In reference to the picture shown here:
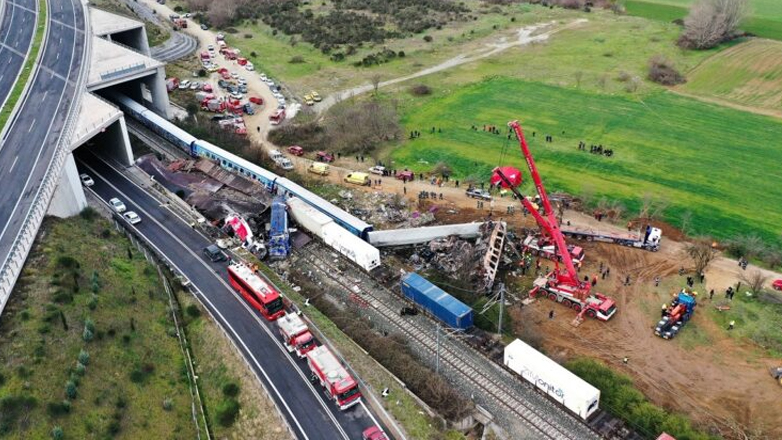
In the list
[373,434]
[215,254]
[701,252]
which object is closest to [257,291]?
[215,254]

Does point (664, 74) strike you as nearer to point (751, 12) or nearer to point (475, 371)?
point (751, 12)

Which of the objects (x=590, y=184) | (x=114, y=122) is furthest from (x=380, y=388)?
(x=114, y=122)

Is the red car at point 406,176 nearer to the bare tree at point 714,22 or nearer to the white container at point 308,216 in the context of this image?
Result: the white container at point 308,216

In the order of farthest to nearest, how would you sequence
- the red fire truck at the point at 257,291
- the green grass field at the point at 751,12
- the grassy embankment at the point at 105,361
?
the green grass field at the point at 751,12, the red fire truck at the point at 257,291, the grassy embankment at the point at 105,361

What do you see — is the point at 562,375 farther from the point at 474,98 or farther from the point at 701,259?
the point at 474,98

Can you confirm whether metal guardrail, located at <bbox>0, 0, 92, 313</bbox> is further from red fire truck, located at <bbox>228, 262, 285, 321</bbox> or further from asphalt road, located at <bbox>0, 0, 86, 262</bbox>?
red fire truck, located at <bbox>228, 262, 285, 321</bbox>

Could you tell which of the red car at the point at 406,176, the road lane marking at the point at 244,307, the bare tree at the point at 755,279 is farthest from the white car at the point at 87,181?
the bare tree at the point at 755,279
